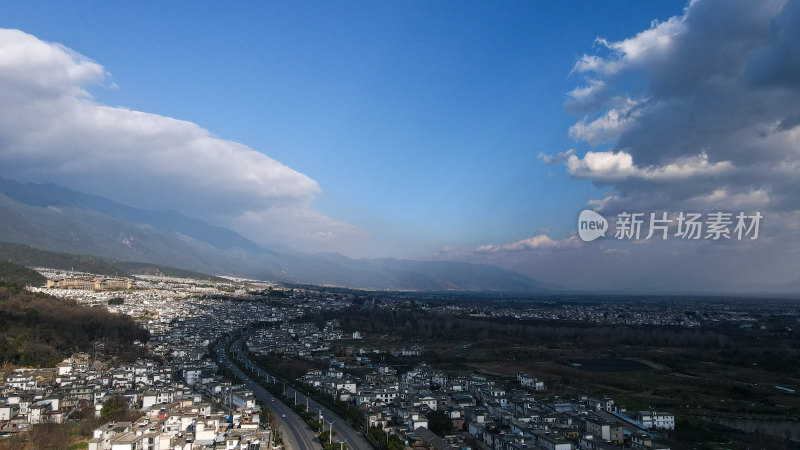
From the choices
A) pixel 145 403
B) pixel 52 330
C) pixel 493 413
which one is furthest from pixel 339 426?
pixel 52 330

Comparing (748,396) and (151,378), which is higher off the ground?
(748,396)

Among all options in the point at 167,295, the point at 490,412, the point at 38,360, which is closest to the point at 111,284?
the point at 167,295

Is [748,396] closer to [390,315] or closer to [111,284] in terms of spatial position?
[390,315]

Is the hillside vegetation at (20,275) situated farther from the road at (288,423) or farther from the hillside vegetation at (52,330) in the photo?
the road at (288,423)

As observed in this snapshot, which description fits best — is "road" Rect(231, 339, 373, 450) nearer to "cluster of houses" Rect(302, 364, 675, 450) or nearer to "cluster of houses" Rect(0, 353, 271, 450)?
"cluster of houses" Rect(302, 364, 675, 450)

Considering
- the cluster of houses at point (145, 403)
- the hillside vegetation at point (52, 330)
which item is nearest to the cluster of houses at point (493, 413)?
the cluster of houses at point (145, 403)
